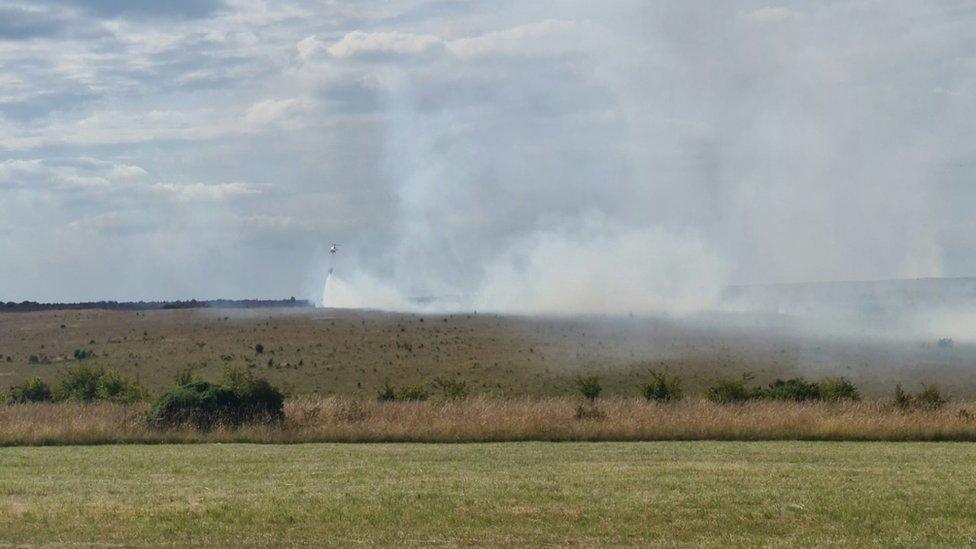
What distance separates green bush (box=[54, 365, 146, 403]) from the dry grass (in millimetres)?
11926

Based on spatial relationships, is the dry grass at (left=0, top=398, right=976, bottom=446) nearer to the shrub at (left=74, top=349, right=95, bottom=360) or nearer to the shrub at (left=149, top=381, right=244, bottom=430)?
the shrub at (left=149, top=381, right=244, bottom=430)

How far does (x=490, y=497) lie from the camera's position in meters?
17.9

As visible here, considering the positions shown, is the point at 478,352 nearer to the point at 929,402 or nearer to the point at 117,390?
the point at 117,390

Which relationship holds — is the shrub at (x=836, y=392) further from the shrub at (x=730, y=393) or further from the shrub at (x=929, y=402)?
the shrub at (x=929, y=402)

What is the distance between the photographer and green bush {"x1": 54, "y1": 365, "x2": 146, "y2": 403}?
146ft

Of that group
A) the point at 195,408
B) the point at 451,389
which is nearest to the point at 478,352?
the point at 451,389

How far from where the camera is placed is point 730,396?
41625 mm

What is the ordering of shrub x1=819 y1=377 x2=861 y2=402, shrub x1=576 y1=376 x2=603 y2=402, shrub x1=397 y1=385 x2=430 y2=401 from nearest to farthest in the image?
shrub x1=819 y1=377 x2=861 y2=402 < shrub x1=397 y1=385 x2=430 y2=401 < shrub x1=576 y1=376 x2=603 y2=402

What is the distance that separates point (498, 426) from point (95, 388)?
2666cm

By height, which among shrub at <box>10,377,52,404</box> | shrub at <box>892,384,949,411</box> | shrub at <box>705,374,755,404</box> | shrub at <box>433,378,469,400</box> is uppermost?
shrub at <box>892,384,949,411</box>

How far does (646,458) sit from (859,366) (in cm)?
5174

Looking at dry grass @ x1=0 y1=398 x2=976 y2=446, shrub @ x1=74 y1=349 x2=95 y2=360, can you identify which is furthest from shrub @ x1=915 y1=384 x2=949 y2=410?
shrub @ x1=74 y1=349 x2=95 y2=360

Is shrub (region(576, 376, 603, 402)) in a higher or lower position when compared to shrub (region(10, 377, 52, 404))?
higher

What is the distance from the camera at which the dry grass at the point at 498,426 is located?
29.4 meters
